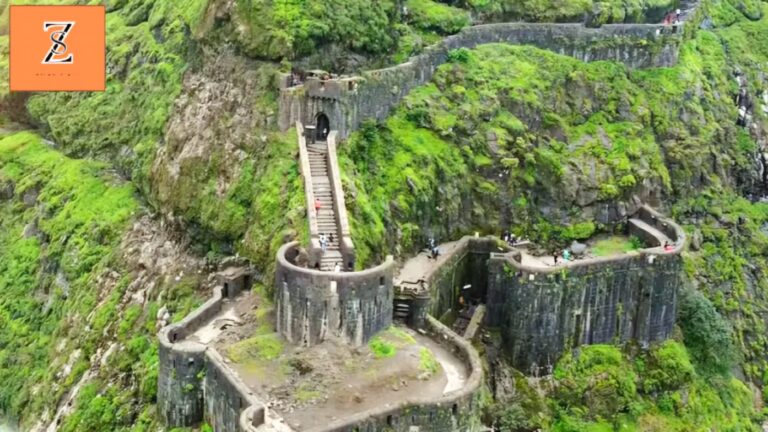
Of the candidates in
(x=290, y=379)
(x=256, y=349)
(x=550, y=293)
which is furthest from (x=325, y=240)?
(x=550, y=293)

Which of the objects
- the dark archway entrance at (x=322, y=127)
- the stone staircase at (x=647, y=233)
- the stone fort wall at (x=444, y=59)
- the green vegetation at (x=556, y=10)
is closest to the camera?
the stone fort wall at (x=444, y=59)

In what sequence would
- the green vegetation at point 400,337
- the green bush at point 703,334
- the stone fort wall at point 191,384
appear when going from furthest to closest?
the green bush at point 703,334 → the green vegetation at point 400,337 → the stone fort wall at point 191,384

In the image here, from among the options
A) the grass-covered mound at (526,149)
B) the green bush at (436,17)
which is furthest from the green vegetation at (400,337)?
the green bush at (436,17)

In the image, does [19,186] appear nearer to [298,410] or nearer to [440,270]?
[440,270]

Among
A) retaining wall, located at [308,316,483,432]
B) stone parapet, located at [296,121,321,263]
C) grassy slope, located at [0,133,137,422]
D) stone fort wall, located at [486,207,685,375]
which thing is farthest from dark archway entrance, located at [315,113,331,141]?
retaining wall, located at [308,316,483,432]

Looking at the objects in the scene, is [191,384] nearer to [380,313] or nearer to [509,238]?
[380,313]

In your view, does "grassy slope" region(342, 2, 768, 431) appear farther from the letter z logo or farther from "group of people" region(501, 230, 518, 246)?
the letter z logo

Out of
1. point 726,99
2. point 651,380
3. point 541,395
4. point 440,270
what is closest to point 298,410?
point 440,270

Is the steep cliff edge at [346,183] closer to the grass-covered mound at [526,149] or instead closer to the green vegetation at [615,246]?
the grass-covered mound at [526,149]
